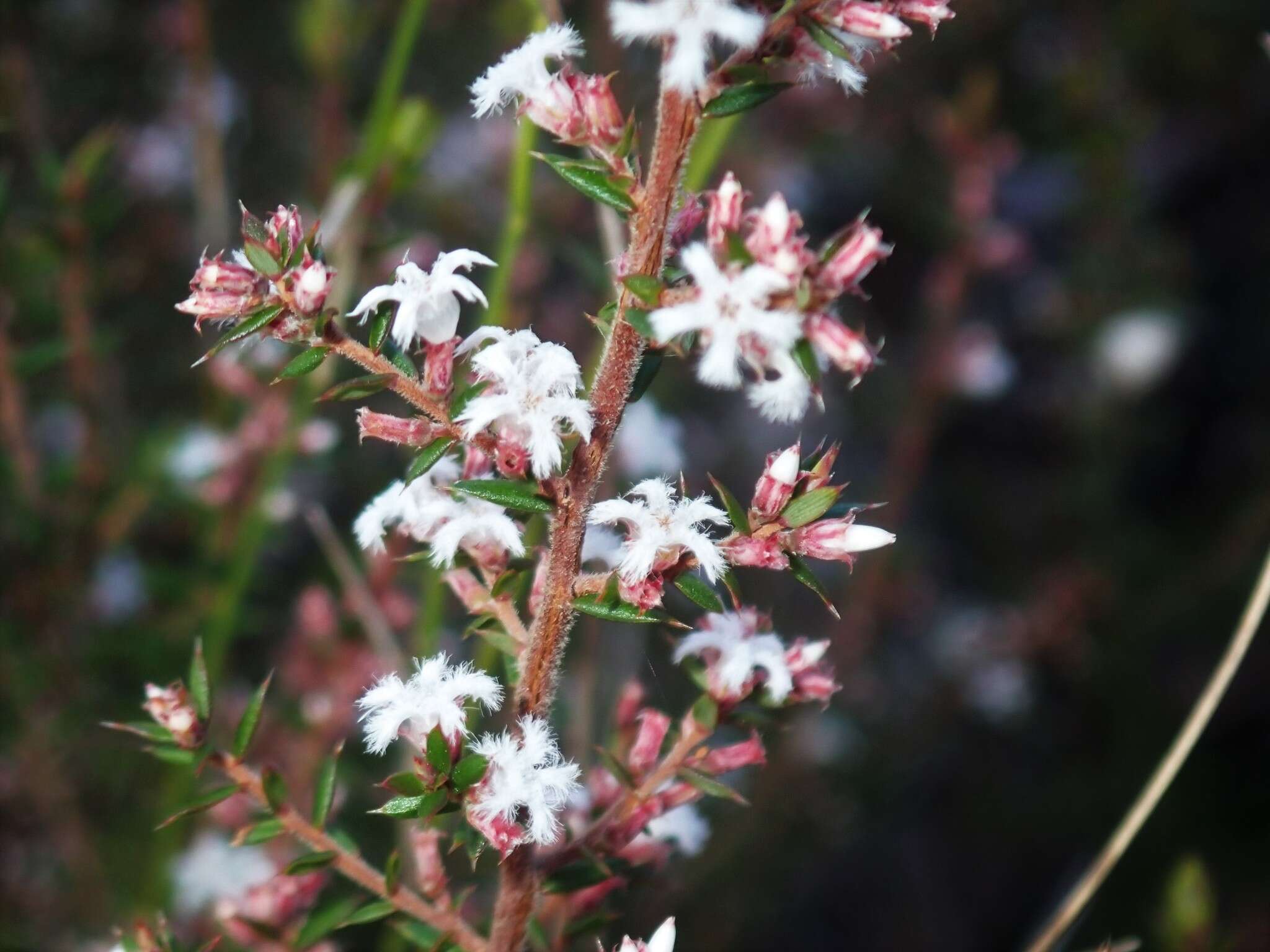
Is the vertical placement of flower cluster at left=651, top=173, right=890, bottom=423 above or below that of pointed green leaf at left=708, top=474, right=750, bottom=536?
above

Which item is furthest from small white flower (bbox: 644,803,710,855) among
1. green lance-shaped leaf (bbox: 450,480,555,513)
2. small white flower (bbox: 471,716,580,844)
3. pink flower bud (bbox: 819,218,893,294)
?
pink flower bud (bbox: 819,218,893,294)

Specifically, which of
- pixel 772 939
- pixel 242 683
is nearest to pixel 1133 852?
pixel 772 939

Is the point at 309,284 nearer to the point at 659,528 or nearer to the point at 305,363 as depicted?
the point at 305,363

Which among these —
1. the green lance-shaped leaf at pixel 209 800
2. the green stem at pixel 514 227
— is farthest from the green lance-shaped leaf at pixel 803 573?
the green stem at pixel 514 227

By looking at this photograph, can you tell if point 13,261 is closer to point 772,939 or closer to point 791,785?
point 791,785

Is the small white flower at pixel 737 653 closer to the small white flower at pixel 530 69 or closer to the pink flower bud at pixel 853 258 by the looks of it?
the pink flower bud at pixel 853 258

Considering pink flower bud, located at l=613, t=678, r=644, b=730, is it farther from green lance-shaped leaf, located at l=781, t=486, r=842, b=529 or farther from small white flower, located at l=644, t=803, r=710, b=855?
green lance-shaped leaf, located at l=781, t=486, r=842, b=529
